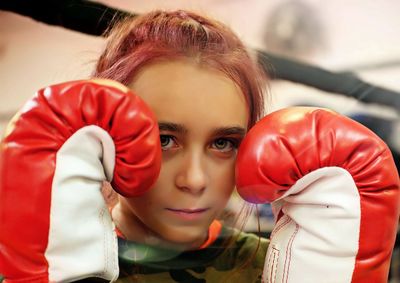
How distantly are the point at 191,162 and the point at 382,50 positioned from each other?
94 centimetres

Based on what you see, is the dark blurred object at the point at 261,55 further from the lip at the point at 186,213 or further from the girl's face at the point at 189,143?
the lip at the point at 186,213

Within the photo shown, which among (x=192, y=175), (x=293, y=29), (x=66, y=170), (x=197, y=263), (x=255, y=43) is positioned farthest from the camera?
(x=293, y=29)

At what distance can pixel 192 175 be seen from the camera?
777 millimetres

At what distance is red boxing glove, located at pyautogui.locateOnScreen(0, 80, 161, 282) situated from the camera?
2.13 ft

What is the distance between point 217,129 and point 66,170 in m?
0.25

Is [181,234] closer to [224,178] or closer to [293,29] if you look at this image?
[224,178]

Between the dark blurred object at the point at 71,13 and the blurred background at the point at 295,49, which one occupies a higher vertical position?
the dark blurred object at the point at 71,13

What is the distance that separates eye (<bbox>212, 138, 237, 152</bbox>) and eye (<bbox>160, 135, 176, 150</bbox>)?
0.22 ft

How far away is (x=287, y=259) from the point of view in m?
0.72

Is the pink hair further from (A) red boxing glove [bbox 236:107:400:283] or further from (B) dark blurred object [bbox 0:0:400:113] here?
(A) red boxing glove [bbox 236:107:400:283]

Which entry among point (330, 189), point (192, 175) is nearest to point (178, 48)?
point (192, 175)

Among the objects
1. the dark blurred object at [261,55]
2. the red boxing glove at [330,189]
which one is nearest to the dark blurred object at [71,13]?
the dark blurred object at [261,55]

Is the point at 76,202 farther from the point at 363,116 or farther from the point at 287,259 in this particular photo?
the point at 363,116

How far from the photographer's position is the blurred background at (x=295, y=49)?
103 cm
